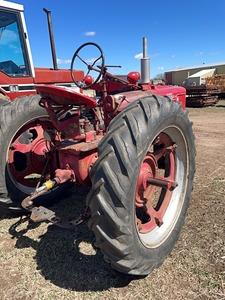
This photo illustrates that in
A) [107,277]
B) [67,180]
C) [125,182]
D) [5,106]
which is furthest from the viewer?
[5,106]

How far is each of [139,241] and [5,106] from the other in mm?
1964

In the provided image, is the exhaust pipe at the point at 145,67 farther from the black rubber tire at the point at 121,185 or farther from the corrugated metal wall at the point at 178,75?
the corrugated metal wall at the point at 178,75

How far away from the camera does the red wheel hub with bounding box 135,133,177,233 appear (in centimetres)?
266

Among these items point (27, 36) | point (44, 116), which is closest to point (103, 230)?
point (44, 116)

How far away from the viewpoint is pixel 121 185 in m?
2.11

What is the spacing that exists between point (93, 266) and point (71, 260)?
0.72 ft

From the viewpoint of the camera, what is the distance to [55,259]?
294cm

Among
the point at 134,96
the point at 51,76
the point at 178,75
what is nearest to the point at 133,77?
the point at 134,96

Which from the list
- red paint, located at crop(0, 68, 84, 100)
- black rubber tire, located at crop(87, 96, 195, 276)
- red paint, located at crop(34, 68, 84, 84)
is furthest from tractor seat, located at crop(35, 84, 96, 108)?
red paint, located at crop(34, 68, 84, 84)

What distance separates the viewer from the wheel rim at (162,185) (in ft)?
8.77

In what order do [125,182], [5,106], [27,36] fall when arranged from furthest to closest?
[27,36], [5,106], [125,182]

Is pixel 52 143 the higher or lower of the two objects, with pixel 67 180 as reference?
higher

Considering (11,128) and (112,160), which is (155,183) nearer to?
(112,160)

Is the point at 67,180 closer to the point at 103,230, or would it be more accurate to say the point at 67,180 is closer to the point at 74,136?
the point at 74,136
